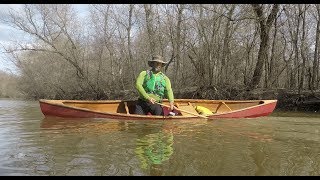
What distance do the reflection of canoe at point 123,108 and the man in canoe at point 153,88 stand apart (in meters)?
0.44

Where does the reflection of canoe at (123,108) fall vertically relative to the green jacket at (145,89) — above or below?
below

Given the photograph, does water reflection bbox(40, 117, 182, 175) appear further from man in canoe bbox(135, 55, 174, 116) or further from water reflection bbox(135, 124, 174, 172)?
man in canoe bbox(135, 55, 174, 116)

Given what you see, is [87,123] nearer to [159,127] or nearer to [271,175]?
[159,127]

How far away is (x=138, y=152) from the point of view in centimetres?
536

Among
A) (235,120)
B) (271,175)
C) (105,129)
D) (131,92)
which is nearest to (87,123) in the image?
(105,129)

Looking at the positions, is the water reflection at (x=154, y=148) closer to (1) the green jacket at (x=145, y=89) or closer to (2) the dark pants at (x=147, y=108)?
(1) the green jacket at (x=145, y=89)

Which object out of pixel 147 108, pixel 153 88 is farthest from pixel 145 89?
pixel 147 108

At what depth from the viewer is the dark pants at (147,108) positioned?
9.96 metres

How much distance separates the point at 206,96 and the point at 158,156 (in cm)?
1282

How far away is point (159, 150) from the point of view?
18.1 ft

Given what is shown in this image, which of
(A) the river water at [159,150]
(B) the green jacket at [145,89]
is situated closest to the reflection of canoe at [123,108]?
(B) the green jacket at [145,89]

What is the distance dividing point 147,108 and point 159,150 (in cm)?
456

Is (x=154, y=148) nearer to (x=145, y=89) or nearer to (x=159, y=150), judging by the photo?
(x=159, y=150)
